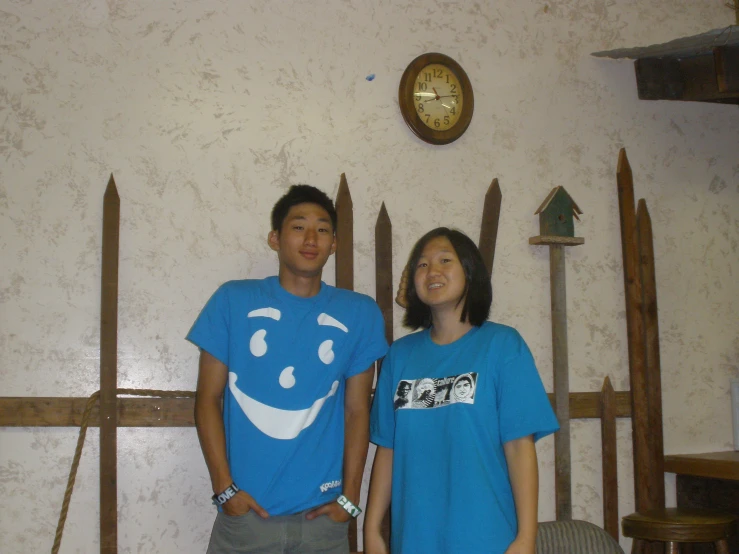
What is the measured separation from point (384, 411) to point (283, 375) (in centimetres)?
31

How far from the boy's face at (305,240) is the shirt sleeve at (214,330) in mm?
230

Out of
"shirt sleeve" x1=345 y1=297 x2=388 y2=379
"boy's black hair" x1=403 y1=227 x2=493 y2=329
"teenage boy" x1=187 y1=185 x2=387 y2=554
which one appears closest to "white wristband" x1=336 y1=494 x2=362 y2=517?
"teenage boy" x1=187 y1=185 x2=387 y2=554

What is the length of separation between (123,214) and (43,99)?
452mm

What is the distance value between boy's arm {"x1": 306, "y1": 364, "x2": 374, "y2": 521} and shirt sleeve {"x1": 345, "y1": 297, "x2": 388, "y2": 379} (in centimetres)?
3

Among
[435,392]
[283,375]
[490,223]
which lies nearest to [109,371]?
[283,375]

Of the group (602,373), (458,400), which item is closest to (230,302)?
(458,400)

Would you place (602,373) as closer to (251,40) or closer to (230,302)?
(230,302)

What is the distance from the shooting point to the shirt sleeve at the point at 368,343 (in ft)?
7.29

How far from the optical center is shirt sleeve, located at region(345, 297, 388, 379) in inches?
87.4

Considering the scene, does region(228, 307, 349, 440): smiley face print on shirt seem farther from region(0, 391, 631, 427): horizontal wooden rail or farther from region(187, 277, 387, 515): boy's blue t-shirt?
region(0, 391, 631, 427): horizontal wooden rail

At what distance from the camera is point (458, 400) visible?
1.79 metres

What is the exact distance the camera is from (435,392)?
185cm

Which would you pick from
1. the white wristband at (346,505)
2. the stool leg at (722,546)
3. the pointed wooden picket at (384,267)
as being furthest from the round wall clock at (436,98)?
the stool leg at (722,546)

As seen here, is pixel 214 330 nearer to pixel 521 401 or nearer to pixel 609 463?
pixel 521 401
